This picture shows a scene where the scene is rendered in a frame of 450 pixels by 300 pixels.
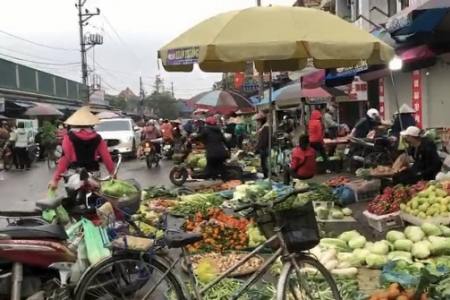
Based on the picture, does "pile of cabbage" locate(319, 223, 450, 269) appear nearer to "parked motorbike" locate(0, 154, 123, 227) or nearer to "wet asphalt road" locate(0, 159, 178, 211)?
"parked motorbike" locate(0, 154, 123, 227)

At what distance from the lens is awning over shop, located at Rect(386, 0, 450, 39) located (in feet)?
27.7

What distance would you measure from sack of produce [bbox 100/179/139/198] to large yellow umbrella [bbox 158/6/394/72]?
1694mm

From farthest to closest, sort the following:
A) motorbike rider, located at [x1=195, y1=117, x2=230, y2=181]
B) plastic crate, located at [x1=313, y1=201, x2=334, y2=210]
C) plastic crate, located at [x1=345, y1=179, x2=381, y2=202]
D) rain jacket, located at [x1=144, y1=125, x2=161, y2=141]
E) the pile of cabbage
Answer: rain jacket, located at [x1=144, y1=125, x2=161, y2=141] < motorbike rider, located at [x1=195, y1=117, x2=230, y2=181] < plastic crate, located at [x1=345, y1=179, x2=381, y2=202] < plastic crate, located at [x1=313, y1=201, x2=334, y2=210] < the pile of cabbage

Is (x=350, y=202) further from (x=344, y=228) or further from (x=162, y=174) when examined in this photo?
(x=162, y=174)

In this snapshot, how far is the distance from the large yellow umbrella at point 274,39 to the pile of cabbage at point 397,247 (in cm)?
212

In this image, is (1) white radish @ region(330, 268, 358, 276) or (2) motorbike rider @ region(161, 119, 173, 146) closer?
(1) white radish @ region(330, 268, 358, 276)

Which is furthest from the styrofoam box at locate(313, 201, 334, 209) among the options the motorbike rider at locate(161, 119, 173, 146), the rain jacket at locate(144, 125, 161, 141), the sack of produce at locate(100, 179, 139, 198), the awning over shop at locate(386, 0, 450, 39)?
the motorbike rider at locate(161, 119, 173, 146)

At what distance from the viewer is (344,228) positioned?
8.82 metres

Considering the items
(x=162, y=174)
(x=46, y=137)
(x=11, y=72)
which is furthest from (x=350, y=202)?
(x=11, y=72)

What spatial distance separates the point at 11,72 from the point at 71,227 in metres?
37.7

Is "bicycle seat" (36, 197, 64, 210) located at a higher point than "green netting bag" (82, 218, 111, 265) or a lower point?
higher

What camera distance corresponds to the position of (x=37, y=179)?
19.4 m

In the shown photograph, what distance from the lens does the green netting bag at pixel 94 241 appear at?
5.49 metres

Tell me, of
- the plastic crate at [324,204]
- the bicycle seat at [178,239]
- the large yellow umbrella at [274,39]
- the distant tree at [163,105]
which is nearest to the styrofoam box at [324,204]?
the plastic crate at [324,204]
